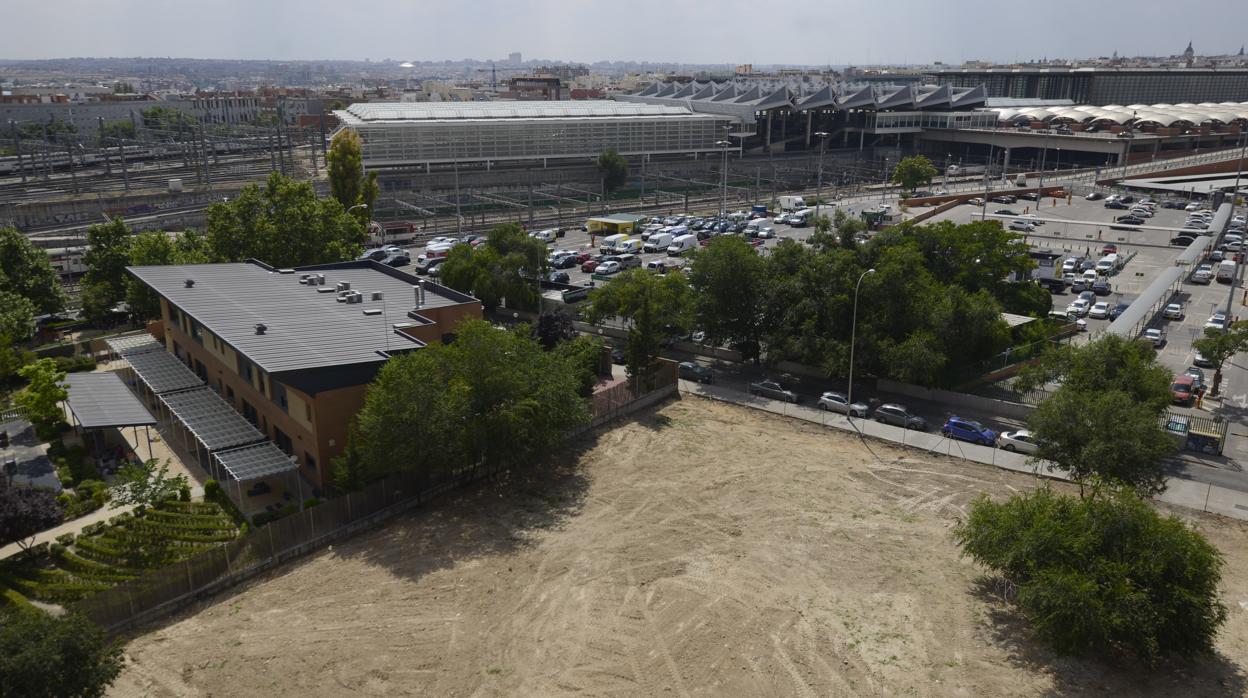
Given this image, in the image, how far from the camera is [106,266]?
4922cm

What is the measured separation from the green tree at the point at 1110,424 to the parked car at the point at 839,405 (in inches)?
314

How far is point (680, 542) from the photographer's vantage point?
2548 cm

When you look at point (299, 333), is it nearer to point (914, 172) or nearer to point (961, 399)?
point (961, 399)

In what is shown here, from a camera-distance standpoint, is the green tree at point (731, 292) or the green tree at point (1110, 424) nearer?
the green tree at point (1110, 424)

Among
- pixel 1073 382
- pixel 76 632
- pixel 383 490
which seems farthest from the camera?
pixel 1073 382

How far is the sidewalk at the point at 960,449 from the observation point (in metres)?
28.5

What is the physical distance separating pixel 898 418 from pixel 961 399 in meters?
4.04

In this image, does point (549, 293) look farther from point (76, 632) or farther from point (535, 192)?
point (535, 192)

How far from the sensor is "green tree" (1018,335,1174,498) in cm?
2555

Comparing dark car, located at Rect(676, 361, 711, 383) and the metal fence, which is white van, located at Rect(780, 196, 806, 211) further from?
the metal fence

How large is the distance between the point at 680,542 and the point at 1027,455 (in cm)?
1535

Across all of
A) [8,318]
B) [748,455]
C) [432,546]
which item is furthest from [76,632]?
[8,318]

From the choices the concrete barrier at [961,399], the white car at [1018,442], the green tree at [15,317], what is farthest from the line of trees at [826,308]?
the green tree at [15,317]

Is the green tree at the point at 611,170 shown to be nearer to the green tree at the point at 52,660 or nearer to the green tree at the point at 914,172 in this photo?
the green tree at the point at 914,172
